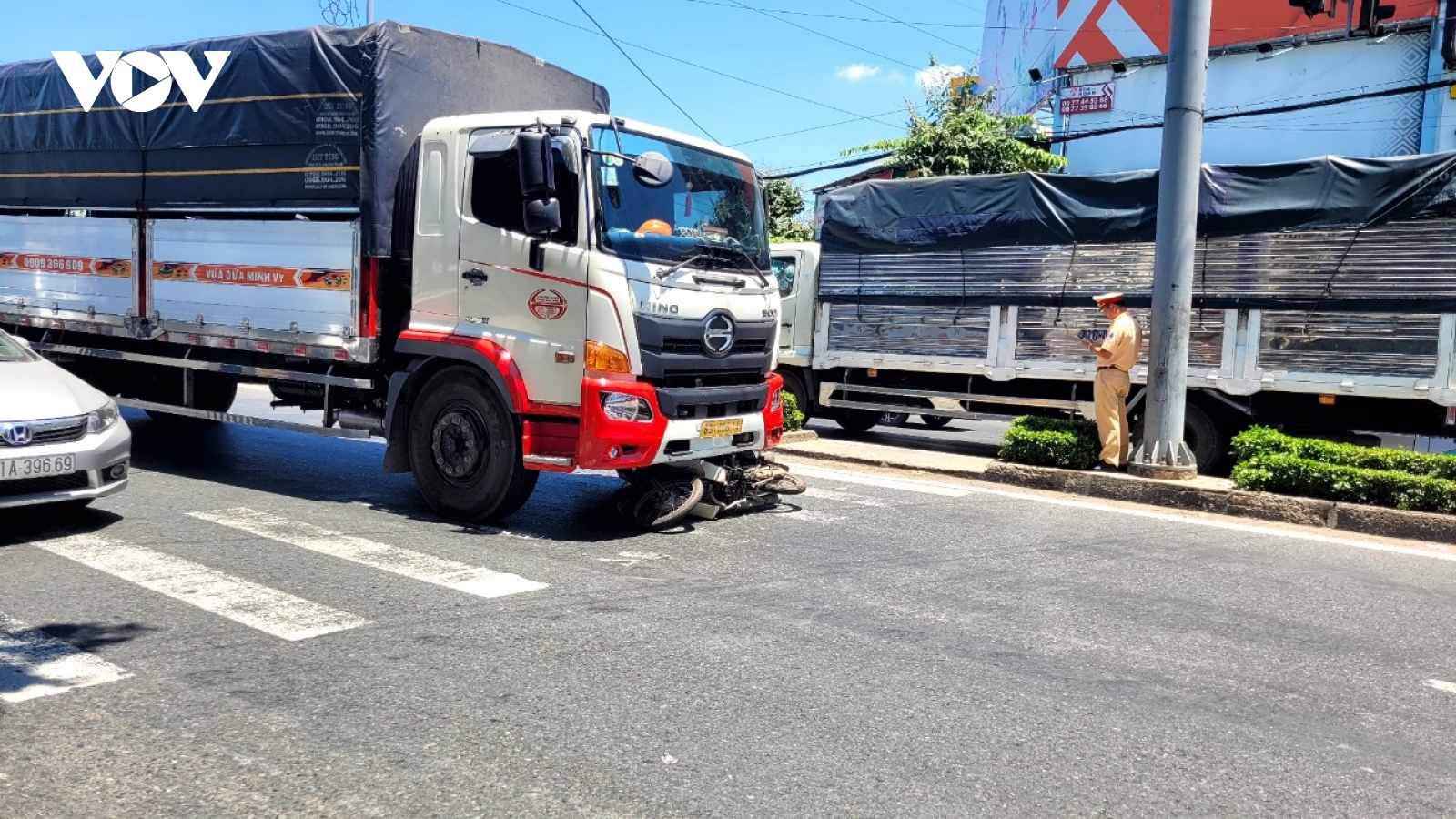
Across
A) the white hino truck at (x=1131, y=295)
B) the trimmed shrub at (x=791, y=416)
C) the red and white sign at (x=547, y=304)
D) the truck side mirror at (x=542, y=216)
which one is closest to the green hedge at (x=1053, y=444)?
the white hino truck at (x=1131, y=295)

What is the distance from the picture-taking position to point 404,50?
8.05 metres

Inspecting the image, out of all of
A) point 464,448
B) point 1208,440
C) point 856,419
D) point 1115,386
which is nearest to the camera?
point 464,448

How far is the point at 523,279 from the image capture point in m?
7.26

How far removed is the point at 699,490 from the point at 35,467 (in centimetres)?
395

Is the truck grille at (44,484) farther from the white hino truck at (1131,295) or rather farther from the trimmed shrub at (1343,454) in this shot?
the white hino truck at (1131,295)

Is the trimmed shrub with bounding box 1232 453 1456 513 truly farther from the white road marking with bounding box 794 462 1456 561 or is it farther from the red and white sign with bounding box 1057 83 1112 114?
the red and white sign with bounding box 1057 83 1112 114

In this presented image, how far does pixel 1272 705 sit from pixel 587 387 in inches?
161

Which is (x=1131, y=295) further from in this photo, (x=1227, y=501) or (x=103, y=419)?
(x=103, y=419)

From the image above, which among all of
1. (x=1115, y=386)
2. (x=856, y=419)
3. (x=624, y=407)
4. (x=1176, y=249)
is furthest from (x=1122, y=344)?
(x=624, y=407)

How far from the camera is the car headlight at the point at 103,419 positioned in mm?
6949

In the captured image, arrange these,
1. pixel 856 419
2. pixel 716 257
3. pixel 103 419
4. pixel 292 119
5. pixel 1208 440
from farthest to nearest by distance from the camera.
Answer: pixel 856 419, pixel 1208 440, pixel 292 119, pixel 716 257, pixel 103 419

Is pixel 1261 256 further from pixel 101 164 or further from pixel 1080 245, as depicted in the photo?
pixel 101 164

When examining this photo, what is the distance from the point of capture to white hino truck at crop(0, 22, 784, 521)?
23.2 feet

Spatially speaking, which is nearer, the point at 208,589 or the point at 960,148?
the point at 208,589
